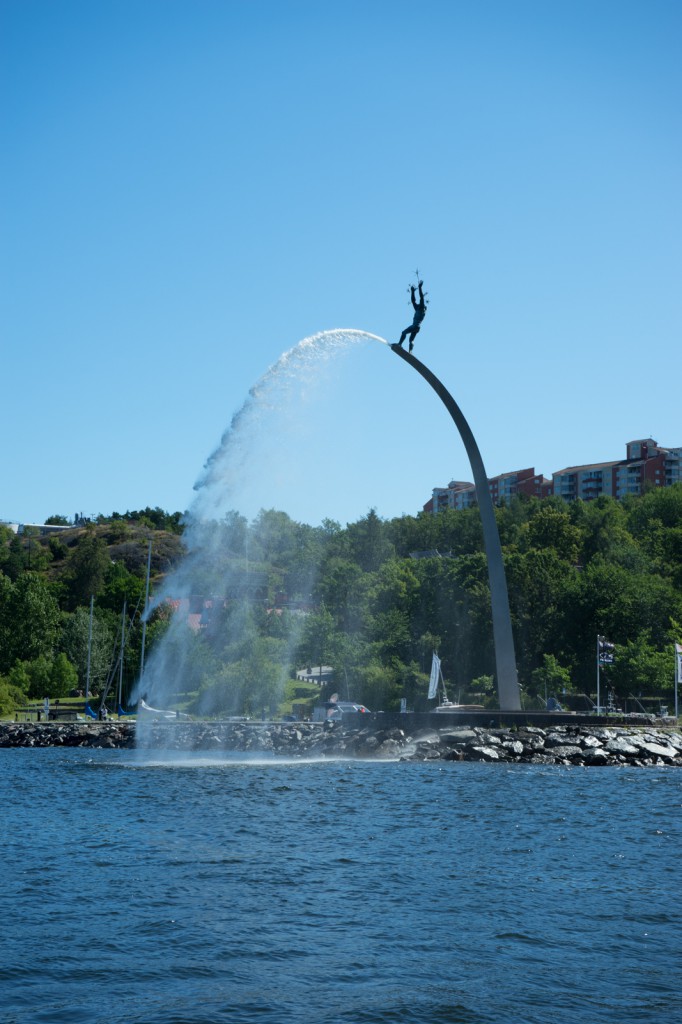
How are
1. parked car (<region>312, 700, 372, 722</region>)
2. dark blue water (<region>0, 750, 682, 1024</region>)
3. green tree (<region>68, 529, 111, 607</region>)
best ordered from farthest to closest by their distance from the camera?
green tree (<region>68, 529, 111, 607</region>) < parked car (<region>312, 700, 372, 722</region>) < dark blue water (<region>0, 750, 682, 1024</region>)

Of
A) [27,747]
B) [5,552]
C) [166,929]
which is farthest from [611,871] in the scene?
[5,552]

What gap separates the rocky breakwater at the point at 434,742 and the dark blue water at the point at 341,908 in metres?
12.1

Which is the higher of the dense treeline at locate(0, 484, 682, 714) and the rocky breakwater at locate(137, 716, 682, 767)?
the dense treeline at locate(0, 484, 682, 714)

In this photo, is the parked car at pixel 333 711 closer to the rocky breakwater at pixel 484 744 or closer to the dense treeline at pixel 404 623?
the dense treeline at pixel 404 623

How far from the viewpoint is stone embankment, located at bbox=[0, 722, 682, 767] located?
43062 mm

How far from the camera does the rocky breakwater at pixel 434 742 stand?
43.1 metres

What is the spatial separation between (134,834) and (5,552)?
155 meters

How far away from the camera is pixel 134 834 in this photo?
76.5ft

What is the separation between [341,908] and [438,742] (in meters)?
29.6

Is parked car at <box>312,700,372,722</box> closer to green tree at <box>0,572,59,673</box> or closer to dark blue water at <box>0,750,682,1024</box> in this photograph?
green tree at <box>0,572,59,673</box>

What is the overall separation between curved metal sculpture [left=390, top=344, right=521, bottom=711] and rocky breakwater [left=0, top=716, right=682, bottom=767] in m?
2.00

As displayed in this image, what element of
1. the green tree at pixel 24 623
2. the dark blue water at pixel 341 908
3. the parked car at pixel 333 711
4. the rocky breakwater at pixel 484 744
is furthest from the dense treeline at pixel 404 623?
the dark blue water at pixel 341 908

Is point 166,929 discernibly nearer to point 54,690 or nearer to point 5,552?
point 54,690

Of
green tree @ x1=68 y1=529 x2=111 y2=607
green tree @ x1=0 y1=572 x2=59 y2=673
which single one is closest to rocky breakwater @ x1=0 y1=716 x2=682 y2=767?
green tree @ x1=0 y1=572 x2=59 y2=673
